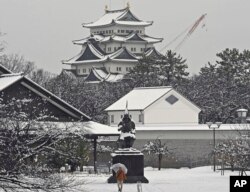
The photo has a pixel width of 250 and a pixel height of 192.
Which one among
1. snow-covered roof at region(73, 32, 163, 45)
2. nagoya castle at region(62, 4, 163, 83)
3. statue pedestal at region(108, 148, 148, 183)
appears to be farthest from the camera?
snow-covered roof at region(73, 32, 163, 45)

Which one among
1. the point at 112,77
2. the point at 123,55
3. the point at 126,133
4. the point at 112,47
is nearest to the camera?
the point at 126,133

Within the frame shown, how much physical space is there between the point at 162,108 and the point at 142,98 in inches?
73.9

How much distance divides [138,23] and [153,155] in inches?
2656

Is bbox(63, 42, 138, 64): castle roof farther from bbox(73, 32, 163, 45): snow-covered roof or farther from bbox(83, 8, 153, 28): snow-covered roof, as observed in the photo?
bbox(83, 8, 153, 28): snow-covered roof

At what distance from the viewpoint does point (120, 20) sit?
119000 millimetres

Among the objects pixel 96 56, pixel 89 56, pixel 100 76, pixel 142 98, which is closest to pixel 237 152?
pixel 142 98

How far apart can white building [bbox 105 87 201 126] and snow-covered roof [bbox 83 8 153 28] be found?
52766 millimetres

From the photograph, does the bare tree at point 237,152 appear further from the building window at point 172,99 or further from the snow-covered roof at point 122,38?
the snow-covered roof at point 122,38

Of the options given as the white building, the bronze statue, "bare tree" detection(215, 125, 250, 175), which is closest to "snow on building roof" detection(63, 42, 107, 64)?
the white building

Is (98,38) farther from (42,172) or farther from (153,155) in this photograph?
(42,172)

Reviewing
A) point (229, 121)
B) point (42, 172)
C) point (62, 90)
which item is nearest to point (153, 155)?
point (229, 121)

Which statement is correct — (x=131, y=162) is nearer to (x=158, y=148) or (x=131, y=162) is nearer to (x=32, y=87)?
(x=32, y=87)

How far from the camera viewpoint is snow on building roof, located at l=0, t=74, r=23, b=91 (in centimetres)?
3675

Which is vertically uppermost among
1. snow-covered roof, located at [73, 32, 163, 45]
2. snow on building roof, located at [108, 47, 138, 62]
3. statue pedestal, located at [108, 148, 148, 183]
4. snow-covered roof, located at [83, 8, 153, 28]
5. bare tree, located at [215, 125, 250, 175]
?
snow-covered roof, located at [83, 8, 153, 28]
